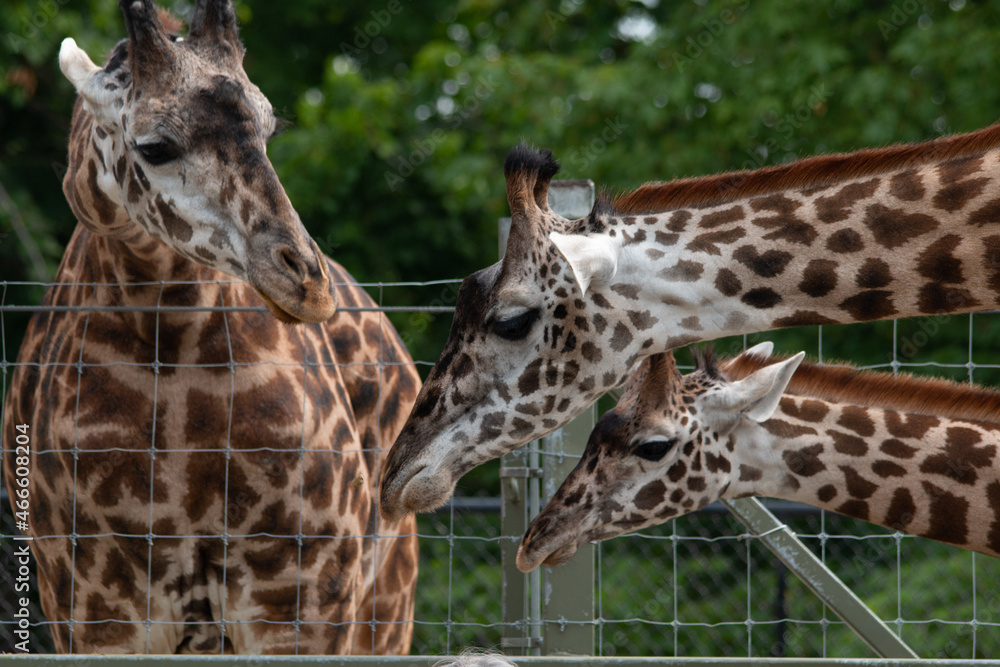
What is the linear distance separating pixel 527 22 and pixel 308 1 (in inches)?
91.1

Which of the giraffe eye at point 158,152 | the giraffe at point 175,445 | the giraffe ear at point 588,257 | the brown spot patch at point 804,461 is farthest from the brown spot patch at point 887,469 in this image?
the giraffe eye at point 158,152

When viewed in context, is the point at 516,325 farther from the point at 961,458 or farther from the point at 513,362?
the point at 961,458

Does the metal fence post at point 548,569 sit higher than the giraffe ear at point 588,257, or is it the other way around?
the giraffe ear at point 588,257

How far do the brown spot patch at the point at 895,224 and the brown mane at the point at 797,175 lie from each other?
0.16m

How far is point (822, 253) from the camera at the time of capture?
8.99 feet

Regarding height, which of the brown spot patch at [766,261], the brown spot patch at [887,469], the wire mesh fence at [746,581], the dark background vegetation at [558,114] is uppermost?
the dark background vegetation at [558,114]

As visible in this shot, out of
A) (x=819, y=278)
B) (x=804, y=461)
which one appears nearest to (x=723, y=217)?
(x=819, y=278)

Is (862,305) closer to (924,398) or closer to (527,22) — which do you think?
(924,398)

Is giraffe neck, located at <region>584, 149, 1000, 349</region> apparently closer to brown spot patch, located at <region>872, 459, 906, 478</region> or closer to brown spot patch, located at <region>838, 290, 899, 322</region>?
brown spot patch, located at <region>838, 290, 899, 322</region>

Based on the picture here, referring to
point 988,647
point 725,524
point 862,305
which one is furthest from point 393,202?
point 862,305

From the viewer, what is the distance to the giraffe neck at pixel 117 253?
3043 mm

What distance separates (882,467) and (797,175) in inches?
36.6

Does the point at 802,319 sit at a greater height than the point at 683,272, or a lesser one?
lesser

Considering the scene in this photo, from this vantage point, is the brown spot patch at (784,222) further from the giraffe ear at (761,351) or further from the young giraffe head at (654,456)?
the giraffe ear at (761,351)
